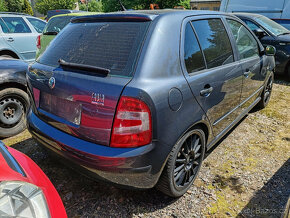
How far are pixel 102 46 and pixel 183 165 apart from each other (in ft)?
4.33

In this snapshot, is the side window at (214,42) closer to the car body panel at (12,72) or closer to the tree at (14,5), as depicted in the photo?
the car body panel at (12,72)

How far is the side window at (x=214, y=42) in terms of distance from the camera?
2355mm

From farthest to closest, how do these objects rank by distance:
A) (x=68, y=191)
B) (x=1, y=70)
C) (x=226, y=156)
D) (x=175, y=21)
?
(x=1, y=70)
(x=226, y=156)
(x=68, y=191)
(x=175, y=21)

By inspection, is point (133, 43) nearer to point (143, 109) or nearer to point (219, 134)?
point (143, 109)

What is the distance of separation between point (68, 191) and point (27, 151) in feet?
3.47

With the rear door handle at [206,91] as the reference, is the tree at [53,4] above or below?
above

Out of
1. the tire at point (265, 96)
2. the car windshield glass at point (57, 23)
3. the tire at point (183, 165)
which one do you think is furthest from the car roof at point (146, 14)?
the car windshield glass at point (57, 23)

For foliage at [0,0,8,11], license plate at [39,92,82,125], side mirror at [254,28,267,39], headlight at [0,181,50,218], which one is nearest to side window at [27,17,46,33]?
license plate at [39,92,82,125]

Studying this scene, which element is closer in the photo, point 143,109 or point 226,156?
point 143,109

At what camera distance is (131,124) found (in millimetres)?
1714

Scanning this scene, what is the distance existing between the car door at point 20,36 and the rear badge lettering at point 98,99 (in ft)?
20.3

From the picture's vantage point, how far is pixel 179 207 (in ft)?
7.32

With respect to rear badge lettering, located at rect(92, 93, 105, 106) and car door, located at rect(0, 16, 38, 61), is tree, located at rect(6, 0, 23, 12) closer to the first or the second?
car door, located at rect(0, 16, 38, 61)

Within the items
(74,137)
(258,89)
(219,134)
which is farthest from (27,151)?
(258,89)
